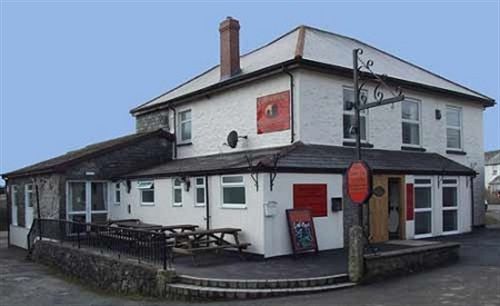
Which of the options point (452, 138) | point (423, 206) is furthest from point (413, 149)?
point (452, 138)

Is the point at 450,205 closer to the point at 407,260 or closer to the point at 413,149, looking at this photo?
the point at 413,149

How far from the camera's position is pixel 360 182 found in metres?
11.1

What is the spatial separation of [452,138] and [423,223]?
15.7ft

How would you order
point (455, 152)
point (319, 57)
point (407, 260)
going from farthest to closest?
1. point (455, 152)
2. point (319, 57)
3. point (407, 260)

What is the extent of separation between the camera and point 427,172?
17.0 metres

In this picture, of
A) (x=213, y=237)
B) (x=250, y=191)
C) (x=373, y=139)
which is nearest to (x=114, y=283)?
(x=213, y=237)

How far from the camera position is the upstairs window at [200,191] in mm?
15477

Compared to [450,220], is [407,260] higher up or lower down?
lower down

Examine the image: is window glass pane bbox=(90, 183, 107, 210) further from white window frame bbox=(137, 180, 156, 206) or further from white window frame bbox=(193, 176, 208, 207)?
white window frame bbox=(193, 176, 208, 207)

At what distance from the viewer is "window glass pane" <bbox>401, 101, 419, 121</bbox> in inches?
717

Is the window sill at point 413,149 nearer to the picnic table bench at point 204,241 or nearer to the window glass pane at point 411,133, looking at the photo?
the window glass pane at point 411,133

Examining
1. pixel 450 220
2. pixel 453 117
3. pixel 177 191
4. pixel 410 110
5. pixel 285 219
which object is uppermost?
pixel 410 110

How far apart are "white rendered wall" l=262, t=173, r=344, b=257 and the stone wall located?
9196 mm

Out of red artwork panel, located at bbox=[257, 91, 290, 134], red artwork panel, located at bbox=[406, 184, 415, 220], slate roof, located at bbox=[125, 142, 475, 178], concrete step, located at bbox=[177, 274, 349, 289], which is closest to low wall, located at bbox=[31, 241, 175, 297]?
concrete step, located at bbox=[177, 274, 349, 289]
